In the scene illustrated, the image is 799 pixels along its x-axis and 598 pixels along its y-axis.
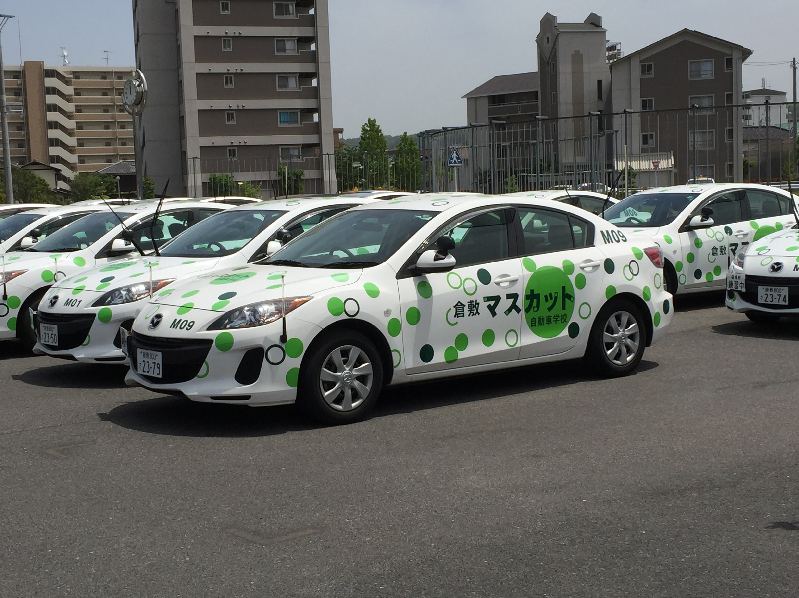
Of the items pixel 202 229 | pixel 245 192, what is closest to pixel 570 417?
pixel 202 229

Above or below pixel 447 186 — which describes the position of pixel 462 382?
below

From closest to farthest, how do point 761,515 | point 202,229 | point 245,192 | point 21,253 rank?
point 761,515
point 202,229
point 21,253
point 245,192

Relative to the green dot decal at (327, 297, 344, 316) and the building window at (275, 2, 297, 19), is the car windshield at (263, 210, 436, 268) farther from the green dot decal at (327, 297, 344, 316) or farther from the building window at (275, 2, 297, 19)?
the building window at (275, 2, 297, 19)

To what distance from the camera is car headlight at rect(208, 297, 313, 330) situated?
662cm

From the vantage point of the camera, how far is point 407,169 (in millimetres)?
27609

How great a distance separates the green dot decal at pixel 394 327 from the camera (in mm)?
7023

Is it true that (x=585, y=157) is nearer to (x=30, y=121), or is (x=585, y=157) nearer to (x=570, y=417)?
(x=570, y=417)

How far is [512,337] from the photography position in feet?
25.3

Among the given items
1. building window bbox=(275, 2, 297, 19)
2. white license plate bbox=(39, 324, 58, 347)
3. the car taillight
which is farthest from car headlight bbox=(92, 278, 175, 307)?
building window bbox=(275, 2, 297, 19)

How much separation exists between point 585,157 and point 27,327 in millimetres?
13529

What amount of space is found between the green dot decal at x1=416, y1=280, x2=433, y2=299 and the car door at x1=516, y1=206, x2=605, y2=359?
880 mm

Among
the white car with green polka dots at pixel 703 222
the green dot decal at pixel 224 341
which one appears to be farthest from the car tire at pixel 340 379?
the white car with green polka dots at pixel 703 222

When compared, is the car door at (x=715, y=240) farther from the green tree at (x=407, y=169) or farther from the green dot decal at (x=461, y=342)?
the green tree at (x=407, y=169)

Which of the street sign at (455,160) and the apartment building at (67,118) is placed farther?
the apartment building at (67,118)
